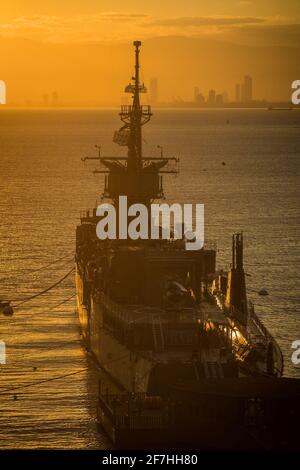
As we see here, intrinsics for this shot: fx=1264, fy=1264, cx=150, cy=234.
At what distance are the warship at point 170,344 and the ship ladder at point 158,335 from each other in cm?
5

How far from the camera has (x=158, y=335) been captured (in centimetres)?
4909

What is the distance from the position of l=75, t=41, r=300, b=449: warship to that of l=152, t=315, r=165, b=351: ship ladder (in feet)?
0.16

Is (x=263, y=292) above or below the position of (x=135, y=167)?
below

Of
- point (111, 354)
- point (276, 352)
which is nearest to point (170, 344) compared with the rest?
point (111, 354)

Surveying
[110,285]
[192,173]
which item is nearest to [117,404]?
[110,285]

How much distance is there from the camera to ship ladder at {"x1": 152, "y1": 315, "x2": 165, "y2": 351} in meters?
48.6

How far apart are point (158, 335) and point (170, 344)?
0.58 metres

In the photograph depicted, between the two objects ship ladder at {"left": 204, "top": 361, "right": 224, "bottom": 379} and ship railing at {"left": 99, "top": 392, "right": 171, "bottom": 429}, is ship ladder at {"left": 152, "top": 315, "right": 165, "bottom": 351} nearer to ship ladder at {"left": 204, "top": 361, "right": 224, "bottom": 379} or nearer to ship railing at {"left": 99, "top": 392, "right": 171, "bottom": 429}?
ship ladder at {"left": 204, "top": 361, "right": 224, "bottom": 379}

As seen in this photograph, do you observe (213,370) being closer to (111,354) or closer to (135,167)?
(111,354)

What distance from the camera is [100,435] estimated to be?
1837 inches

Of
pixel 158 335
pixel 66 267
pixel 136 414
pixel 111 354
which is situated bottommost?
pixel 136 414
